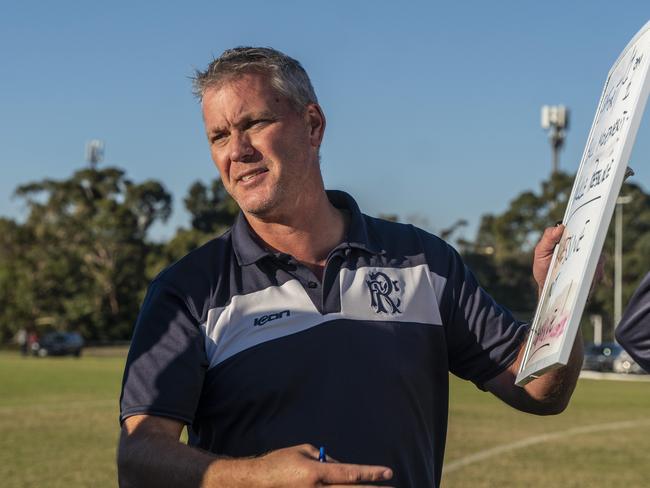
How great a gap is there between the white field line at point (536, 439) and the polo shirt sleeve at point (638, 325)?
464 inches

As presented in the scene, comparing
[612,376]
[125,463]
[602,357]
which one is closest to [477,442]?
[125,463]

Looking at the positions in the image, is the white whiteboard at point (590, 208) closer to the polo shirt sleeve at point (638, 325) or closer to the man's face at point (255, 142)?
the polo shirt sleeve at point (638, 325)

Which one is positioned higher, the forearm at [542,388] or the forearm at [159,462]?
the forearm at [542,388]

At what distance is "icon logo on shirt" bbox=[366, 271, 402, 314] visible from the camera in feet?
11.3

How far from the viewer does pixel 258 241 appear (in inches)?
140

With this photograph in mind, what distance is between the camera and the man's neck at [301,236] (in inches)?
141

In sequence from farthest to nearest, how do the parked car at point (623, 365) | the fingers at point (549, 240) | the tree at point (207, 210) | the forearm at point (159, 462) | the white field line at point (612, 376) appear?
1. the tree at point (207, 210)
2. the parked car at point (623, 365)
3. the white field line at point (612, 376)
4. the fingers at point (549, 240)
5. the forearm at point (159, 462)

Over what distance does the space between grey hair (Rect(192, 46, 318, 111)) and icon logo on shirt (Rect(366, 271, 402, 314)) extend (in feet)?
1.73

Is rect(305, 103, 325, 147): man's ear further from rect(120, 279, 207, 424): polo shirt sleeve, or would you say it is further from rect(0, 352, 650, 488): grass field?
rect(0, 352, 650, 488): grass field

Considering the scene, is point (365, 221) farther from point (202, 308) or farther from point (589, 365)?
point (589, 365)

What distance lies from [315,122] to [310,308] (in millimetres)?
604

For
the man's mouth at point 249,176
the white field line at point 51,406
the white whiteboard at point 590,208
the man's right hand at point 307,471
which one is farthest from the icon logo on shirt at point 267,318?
the white field line at point 51,406

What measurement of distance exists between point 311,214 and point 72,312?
70287 mm

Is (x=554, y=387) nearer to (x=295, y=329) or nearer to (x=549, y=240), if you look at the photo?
(x=549, y=240)
